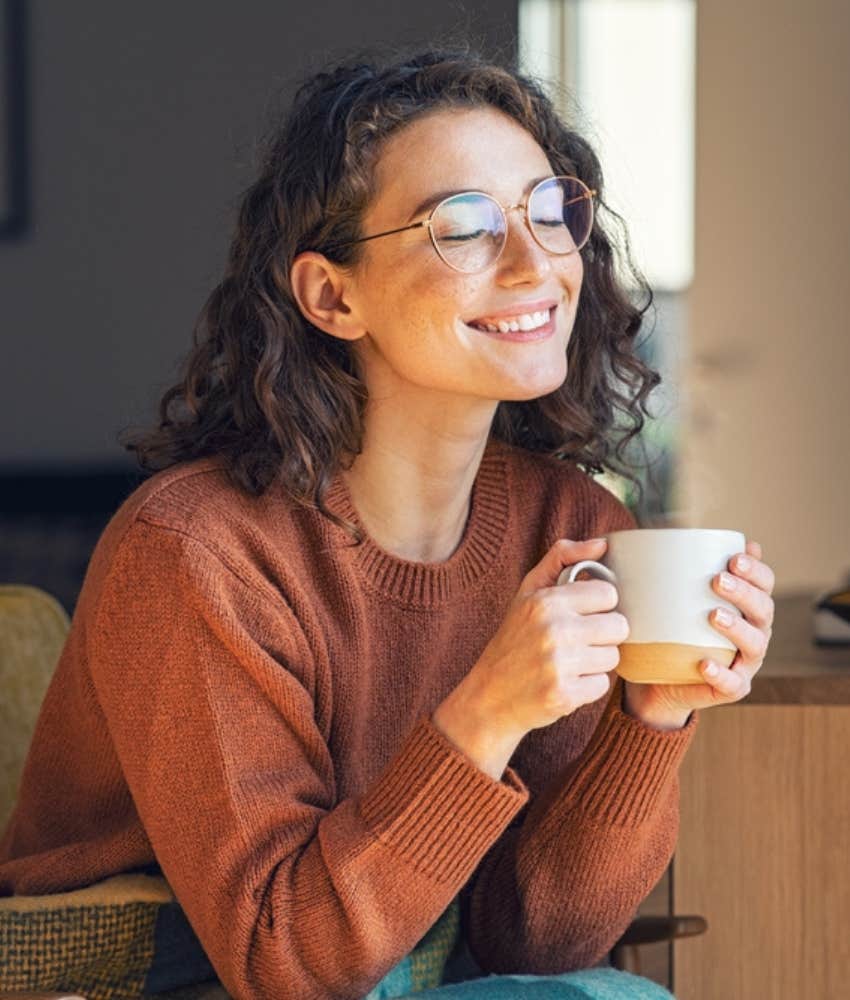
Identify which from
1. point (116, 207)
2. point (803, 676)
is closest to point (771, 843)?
point (803, 676)

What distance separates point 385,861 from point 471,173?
1.90 feet

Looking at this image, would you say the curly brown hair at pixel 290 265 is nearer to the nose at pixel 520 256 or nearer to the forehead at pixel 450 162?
the forehead at pixel 450 162

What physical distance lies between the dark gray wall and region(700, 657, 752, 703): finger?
4.41 feet

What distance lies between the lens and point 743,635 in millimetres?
1166

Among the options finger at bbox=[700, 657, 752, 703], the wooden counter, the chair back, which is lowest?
the chair back

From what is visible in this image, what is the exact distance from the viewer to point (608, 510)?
1.60 metres

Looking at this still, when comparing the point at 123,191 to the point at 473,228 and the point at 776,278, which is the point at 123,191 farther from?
the point at 776,278

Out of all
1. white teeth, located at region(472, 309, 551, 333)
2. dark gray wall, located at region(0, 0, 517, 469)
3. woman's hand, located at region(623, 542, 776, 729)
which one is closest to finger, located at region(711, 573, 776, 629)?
woman's hand, located at region(623, 542, 776, 729)

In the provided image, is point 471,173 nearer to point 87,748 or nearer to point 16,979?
point 87,748

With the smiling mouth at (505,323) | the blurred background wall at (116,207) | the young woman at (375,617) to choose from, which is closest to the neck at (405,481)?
the young woman at (375,617)

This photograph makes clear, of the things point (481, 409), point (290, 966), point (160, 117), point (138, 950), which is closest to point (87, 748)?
point (138, 950)

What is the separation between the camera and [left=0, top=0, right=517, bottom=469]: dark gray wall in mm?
2334

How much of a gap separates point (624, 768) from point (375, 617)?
253 mm

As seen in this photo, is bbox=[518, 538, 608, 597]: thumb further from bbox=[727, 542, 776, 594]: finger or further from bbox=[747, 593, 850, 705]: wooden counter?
bbox=[747, 593, 850, 705]: wooden counter
